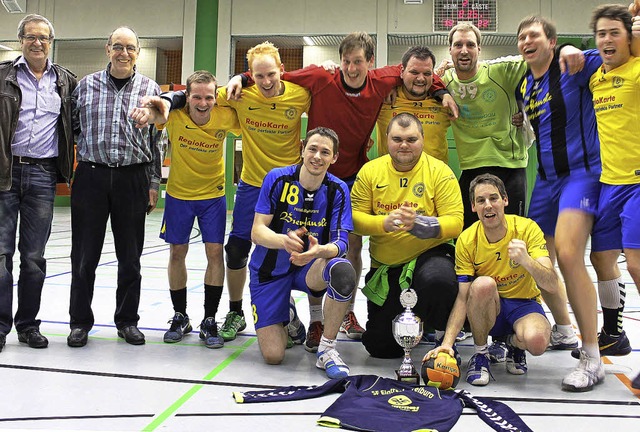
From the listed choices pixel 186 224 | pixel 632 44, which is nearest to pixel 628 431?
pixel 632 44

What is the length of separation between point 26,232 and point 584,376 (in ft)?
11.2

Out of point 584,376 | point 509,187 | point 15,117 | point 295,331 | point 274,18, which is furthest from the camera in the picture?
point 274,18

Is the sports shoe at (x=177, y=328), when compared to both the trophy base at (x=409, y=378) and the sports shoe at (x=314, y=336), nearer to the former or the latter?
the sports shoe at (x=314, y=336)

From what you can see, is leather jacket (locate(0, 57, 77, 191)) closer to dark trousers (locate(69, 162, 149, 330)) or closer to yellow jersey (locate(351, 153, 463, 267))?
dark trousers (locate(69, 162, 149, 330))

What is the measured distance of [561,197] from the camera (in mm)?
3393

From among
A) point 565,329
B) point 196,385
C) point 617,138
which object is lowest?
point 196,385

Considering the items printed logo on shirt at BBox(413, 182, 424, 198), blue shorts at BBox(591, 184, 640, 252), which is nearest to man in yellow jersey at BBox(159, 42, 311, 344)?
printed logo on shirt at BBox(413, 182, 424, 198)

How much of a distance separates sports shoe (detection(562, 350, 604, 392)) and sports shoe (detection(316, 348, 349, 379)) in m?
1.19

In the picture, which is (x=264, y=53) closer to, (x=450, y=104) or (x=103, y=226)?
(x=450, y=104)

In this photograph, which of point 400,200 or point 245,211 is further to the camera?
point 245,211

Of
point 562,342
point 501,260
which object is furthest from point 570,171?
point 562,342

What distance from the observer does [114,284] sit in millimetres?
6133

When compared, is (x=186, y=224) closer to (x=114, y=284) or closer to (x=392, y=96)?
(x=392, y=96)

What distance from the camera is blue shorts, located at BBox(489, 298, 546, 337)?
332 cm
